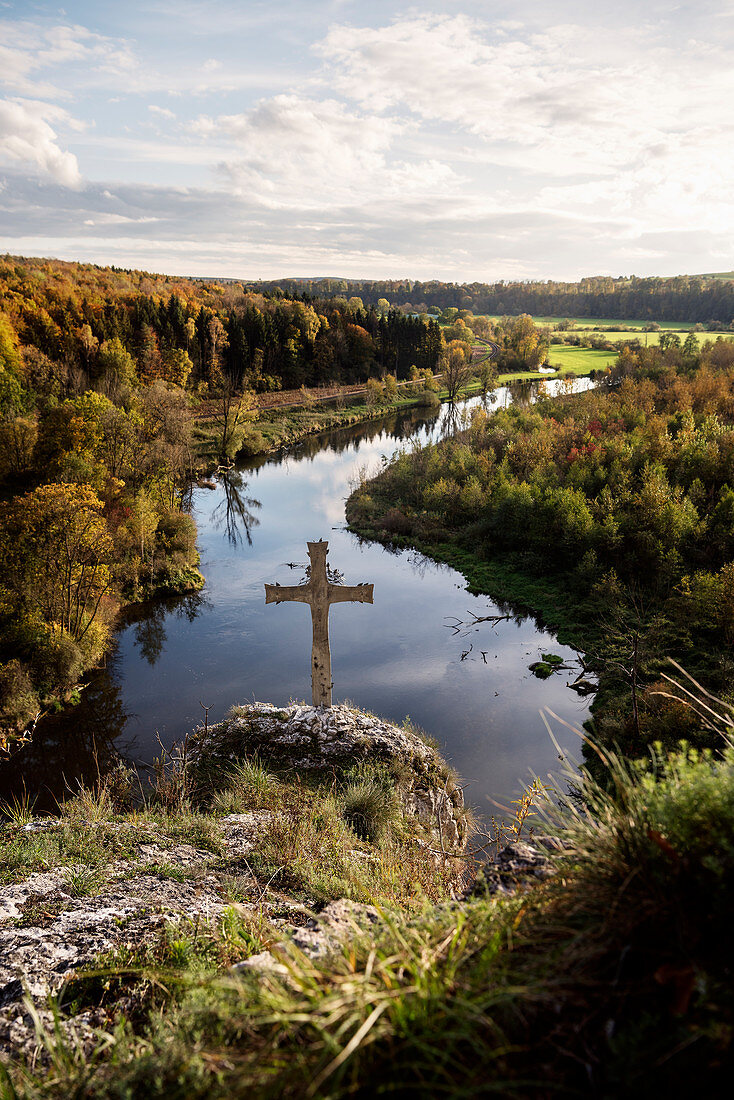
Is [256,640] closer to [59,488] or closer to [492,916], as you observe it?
[59,488]

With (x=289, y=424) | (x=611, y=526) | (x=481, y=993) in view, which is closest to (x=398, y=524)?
(x=611, y=526)

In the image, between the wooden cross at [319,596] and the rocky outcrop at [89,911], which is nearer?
the rocky outcrop at [89,911]

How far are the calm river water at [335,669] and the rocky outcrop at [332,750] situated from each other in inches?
68.6

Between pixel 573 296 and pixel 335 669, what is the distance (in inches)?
5248

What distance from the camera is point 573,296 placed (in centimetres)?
12438

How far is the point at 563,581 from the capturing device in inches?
794

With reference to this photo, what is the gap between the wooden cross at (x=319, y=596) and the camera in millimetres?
9234

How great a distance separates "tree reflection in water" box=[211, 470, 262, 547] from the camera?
90.2 feet

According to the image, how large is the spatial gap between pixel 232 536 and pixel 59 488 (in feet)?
44.2

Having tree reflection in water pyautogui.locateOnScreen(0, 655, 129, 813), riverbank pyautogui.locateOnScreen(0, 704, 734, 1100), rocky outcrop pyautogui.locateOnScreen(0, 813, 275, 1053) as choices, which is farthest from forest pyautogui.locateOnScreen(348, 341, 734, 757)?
tree reflection in water pyautogui.locateOnScreen(0, 655, 129, 813)

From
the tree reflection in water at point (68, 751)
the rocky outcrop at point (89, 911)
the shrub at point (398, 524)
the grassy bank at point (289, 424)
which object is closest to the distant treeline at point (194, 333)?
the grassy bank at point (289, 424)

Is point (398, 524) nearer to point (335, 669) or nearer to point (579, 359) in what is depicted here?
point (335, 669)

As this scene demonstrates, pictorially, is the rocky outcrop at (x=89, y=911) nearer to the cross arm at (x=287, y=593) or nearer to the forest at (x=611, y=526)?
the cross arm at (x=287, y=593)

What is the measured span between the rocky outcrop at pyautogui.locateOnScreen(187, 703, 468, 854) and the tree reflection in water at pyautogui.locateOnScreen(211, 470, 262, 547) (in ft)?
57.5
